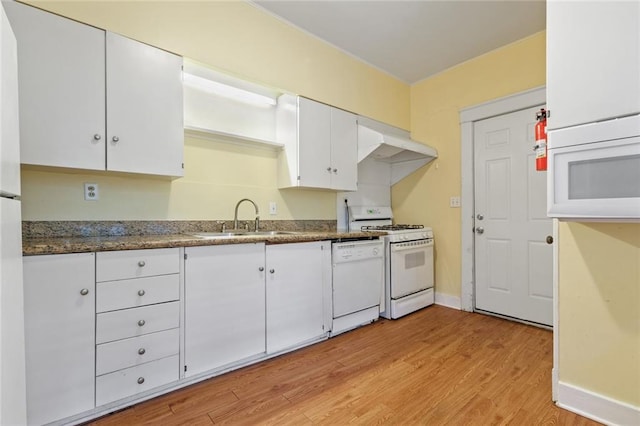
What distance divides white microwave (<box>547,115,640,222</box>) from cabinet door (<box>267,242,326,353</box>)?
154 cm

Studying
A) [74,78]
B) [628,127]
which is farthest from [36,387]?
[628,127]

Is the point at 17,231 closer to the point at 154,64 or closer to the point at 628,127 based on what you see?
the point at 154,64

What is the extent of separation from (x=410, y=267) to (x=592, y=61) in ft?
7.24

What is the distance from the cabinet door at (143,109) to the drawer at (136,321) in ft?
2.75

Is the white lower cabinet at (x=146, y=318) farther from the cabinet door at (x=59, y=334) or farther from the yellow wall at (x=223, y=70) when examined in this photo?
the yellow wall at (x=223, y=70)

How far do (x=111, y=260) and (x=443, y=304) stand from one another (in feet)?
10.7

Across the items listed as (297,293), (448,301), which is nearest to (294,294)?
(297,293)

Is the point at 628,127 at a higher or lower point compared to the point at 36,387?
higher

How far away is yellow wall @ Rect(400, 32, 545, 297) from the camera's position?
9.66ft

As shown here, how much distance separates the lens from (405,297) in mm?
3066

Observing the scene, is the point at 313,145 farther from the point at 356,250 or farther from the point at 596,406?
the point at 596,406

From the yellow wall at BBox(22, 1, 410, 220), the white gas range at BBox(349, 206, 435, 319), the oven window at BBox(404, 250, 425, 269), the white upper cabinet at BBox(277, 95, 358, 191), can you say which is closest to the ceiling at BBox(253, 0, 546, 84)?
the yellow wall at BBox(22, 1, 410, 220)

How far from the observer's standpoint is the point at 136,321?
1.59 metres

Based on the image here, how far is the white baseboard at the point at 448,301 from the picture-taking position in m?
3.34
